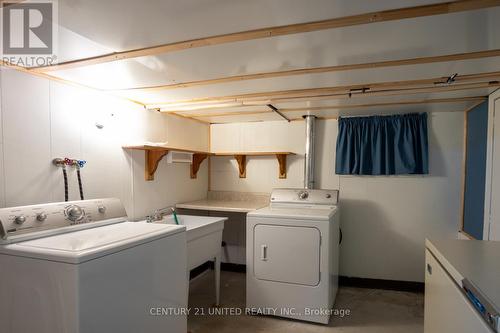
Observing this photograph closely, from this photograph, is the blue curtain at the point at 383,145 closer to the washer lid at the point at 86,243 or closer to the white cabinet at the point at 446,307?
the white cabinet at the point at 446,307

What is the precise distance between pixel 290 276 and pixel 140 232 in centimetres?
151

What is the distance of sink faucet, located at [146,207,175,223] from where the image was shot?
2.61 metres

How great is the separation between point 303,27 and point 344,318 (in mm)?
2601

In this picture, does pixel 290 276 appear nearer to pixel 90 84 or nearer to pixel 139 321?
pixel 139 321

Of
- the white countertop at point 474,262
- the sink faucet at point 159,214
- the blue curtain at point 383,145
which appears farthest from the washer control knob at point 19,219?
the blue curtain at point 383,145

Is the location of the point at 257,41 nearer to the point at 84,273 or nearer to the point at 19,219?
the point at 84,273

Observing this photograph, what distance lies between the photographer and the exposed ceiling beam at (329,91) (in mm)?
2008

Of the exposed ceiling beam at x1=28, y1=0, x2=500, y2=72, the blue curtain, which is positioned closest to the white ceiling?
the exposed ceiling beam at x1=28, y1=0, x2=500, y2=72

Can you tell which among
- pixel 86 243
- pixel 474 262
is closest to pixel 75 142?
pixel 86 243

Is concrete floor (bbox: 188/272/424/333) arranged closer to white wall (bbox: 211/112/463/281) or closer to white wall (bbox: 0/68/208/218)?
white wall (bbox: 211/112/463/281)

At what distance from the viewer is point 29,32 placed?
4.54ft

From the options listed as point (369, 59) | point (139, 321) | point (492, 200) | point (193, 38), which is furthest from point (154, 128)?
point (492, 200)

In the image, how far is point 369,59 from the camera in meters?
1.67

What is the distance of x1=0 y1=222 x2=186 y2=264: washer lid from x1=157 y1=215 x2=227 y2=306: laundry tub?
604 mm
